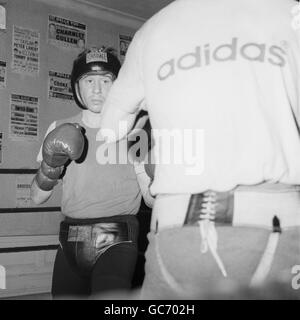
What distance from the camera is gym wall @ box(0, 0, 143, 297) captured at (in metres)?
3.56

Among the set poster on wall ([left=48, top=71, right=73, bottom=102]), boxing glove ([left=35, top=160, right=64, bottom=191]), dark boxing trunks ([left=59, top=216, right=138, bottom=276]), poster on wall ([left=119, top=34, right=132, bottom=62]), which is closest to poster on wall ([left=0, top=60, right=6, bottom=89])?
poster on wall ([left=48, top=71, right=73, bottom=102])

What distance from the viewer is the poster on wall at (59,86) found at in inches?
150

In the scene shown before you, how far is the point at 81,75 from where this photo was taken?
2.12m

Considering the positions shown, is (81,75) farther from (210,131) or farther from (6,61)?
(6,61)

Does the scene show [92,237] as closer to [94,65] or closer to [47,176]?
[47,176]

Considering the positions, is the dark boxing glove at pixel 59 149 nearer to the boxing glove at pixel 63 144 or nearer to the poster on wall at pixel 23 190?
the boxing glove at pixel 63 144

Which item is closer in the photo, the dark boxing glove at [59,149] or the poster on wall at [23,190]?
the dark boxing glove at [59,149]

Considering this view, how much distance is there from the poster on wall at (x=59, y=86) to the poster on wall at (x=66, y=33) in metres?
0.27

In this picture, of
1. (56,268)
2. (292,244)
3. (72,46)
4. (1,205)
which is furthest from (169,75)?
(72,46)

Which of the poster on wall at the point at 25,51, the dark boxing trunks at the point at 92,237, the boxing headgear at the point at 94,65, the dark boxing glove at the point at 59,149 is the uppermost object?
the poster on wall at the point at 25,51

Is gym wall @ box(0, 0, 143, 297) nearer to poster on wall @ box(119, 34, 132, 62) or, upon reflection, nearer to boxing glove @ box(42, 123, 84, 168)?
poster on wall @ box(119, 34, 132, 62)

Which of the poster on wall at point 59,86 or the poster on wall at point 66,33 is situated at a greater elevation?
the poster on wall at point 66,33

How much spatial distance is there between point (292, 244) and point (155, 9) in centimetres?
368

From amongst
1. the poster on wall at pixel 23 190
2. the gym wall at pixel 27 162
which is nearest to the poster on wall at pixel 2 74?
the gym wall at pixel 27 162
